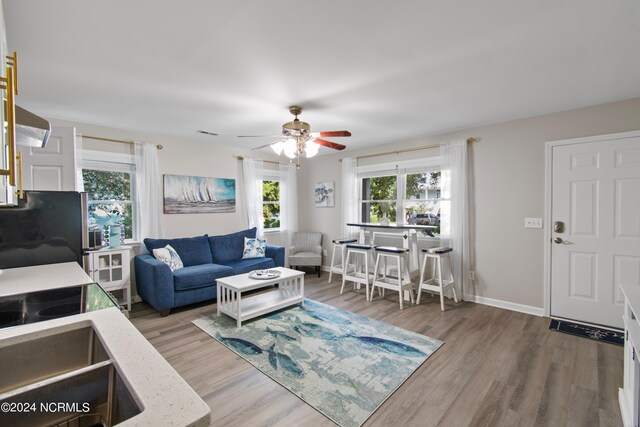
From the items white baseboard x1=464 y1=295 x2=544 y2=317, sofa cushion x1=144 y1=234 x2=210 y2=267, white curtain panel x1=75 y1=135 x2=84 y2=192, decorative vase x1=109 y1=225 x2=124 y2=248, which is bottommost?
white baseboard x1=464 y1=295 x2=544 y2=317

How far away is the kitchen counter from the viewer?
0.63m

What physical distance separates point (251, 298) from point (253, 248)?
109 cm

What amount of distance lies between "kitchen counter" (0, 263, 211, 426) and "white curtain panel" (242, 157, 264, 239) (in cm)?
362

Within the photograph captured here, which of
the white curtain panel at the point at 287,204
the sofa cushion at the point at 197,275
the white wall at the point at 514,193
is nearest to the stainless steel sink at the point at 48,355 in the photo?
the sofa cushion at the point at 197,275

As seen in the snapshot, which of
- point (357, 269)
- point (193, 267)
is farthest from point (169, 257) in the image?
point (357, 269)

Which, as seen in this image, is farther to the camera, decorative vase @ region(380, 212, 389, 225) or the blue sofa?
decorative vase @ region(380, 212, 389, 225)

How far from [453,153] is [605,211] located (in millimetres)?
1684

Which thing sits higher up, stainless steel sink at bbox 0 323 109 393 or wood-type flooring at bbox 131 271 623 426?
stainless steel sink at bbox 0 323 109 393

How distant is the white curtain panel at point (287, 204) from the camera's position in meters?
5.66

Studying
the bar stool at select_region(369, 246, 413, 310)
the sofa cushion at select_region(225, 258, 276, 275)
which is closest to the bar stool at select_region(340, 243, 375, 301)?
the bar stool at select_region(369, 246, 413, 310)

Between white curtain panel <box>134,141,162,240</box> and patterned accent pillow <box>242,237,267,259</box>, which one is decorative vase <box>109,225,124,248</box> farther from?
patterned accent pillow <box>242,237,267,259</box>

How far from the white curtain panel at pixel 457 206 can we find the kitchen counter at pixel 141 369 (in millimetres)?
3825

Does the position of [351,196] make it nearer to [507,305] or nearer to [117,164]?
[507,305]

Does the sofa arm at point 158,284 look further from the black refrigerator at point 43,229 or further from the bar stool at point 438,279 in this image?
the bar stool at point 438,279
